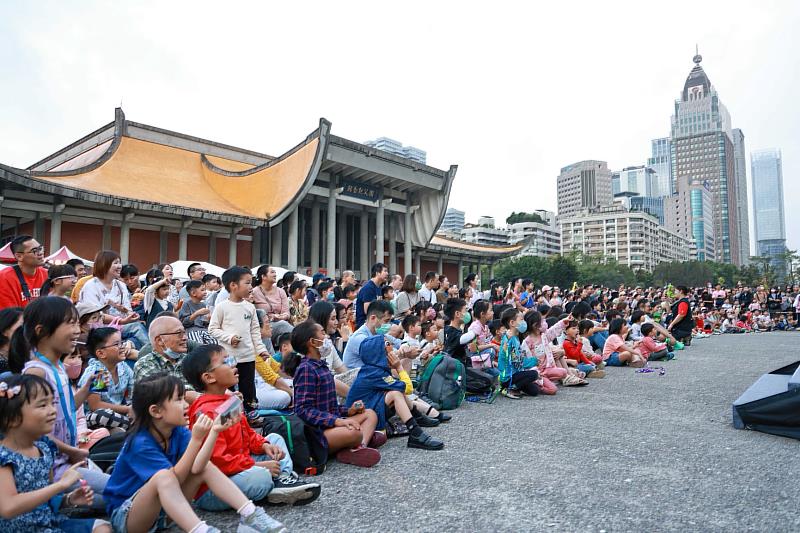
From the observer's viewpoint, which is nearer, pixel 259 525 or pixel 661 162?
pixel 259 525

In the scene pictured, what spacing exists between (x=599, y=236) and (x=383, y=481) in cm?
9622

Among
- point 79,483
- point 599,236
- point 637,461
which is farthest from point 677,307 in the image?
point 599,236

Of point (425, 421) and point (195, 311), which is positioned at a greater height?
point (195, 311)

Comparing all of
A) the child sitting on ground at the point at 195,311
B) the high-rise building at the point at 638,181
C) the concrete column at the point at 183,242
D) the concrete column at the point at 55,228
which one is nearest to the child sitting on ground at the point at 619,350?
the child sitting on ground at the point at 195,311

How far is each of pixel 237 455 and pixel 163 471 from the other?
0.61 meters

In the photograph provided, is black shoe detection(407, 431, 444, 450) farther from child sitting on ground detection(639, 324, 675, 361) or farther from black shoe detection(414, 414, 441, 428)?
child sitting on ground detection(639, 324, 675, 361)

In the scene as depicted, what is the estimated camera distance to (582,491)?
319 cm

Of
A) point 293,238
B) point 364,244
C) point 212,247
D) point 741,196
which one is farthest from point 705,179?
point 212,247

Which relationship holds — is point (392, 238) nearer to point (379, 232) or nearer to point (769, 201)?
point (379, 232)

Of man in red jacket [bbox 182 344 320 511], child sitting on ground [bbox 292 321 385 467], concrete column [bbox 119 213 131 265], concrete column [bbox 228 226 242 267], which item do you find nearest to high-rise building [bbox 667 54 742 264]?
concrete column [bbox 228 226 242 267]

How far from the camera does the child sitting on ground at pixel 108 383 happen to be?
3584 mm

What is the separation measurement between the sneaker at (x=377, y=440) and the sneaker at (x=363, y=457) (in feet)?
1.16

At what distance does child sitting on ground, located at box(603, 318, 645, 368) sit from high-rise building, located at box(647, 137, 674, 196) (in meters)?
173

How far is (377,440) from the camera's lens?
4.23 m
